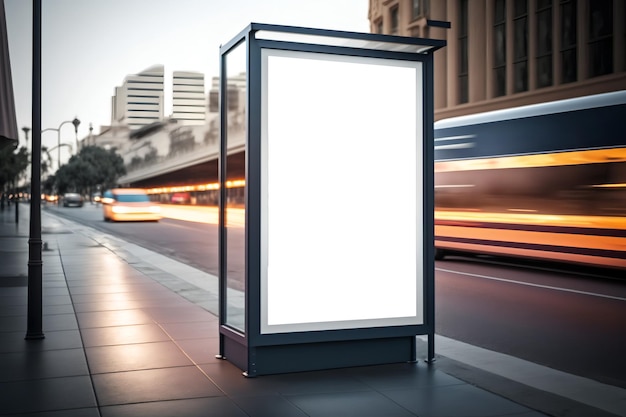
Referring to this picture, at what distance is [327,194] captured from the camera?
6.93 m

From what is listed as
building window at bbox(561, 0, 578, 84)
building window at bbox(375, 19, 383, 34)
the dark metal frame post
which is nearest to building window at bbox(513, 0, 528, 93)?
building window at bbox(561, 0, 578, 84)

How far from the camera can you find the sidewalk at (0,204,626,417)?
5.56 m

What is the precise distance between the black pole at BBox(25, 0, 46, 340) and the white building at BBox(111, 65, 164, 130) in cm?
106

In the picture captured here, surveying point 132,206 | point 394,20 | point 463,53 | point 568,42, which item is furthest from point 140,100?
point 394,20

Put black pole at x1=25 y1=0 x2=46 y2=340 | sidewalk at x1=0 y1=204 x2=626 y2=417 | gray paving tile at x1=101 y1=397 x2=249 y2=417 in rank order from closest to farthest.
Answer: gray paving tile at x1=101 y1=397 x2=249 y2=417
sidewalk at x1=0 y1=204 x2=626 y2=417
black pole at x1=25 y1=0 x2=46 y2=340

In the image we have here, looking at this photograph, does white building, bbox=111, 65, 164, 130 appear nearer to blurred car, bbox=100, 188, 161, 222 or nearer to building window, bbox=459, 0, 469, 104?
blurred car, bbox=100, 188, 161, 222

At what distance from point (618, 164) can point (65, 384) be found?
11.3 metres

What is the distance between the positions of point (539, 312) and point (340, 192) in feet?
16.6

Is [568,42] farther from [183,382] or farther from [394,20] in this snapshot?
[183,382]

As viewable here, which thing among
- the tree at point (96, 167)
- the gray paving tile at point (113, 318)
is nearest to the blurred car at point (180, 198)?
the gray paving tile at point (113, 318)

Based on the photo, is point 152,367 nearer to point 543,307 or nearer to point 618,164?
point 543,307

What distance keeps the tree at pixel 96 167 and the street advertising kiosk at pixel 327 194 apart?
5017 inches

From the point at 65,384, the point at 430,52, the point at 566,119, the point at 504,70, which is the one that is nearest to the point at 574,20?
the point at 504,70

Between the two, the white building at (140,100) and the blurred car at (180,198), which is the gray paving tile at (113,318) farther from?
the blurred car at (180,198)
